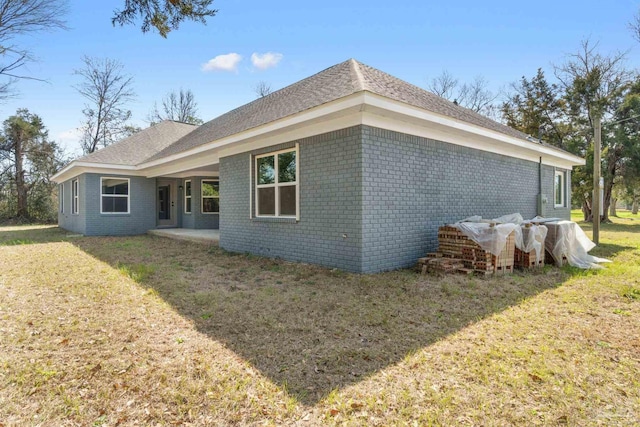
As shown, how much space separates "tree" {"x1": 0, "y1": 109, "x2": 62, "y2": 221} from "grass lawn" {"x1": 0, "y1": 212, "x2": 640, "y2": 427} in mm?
22136

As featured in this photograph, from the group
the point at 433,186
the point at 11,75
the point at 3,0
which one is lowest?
the point at 433,186

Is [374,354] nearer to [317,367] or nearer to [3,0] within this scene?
[317,367]

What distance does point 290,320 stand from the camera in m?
4.00

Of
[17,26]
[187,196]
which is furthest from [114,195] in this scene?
[17,26]

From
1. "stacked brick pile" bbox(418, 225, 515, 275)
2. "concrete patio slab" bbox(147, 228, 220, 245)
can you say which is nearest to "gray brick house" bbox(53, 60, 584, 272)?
"stacked brick pile" bbox(418, 225, 515, 275)

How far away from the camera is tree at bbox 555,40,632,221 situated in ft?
68.4

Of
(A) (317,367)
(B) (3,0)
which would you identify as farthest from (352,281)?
(B) (3,0)

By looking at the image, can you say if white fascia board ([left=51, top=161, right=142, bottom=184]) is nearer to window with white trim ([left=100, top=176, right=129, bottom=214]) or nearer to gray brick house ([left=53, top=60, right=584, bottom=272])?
window with white trim ([left=100, top=176, right=129, bottom=214])

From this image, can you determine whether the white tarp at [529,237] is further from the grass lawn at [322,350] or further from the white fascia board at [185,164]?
the white fascia board at [185,164]

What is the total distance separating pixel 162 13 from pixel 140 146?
11494 mm

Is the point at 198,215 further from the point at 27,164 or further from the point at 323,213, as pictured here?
the point at 27,164

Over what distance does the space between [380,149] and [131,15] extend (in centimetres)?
434

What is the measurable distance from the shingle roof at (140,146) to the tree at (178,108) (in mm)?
16221

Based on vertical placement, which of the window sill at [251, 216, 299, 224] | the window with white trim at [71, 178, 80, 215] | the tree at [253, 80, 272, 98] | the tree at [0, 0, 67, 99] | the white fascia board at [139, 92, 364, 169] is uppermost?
the tree at [253, 80, 272, 98]
